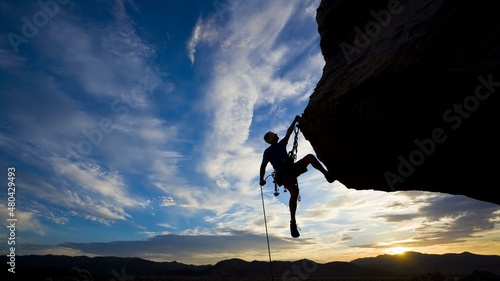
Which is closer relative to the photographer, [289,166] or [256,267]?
[289,166]

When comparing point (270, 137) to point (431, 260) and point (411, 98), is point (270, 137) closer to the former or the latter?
point (411, 98)

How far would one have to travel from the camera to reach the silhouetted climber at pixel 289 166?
892cm

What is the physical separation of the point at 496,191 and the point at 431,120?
10.4 ft

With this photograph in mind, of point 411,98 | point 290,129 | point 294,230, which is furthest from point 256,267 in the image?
point 411,98

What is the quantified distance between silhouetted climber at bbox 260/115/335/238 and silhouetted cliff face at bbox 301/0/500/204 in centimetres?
34

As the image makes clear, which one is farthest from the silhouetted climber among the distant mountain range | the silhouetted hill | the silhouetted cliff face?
the silhouetted hill

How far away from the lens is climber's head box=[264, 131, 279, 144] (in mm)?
9531

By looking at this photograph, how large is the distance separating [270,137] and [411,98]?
4.68 meters

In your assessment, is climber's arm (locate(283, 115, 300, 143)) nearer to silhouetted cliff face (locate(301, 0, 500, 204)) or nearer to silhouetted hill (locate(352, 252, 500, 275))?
silhouetted cliff face (locate(301, 0, 500, 204))

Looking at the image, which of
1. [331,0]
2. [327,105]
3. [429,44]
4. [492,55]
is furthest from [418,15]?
[331,0]

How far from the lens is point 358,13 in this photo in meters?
8.55

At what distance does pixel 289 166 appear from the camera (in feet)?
30.1

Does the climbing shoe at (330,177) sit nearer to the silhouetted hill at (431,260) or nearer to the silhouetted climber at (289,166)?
the silhouetted climber at (289,166)

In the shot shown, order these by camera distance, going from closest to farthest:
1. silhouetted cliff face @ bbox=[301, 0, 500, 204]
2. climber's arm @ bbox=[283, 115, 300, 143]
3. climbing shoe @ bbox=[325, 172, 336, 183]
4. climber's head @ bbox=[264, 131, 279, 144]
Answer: silhouetted cliff face @ bbox=[301, 0, 500, 204], climber's arm @ bbox=[283, 115, 300, 143], climbing shoe @ bbox=[325, 172, 336, 183], climber's head @ bbox=[264, 131, 279, 144]
